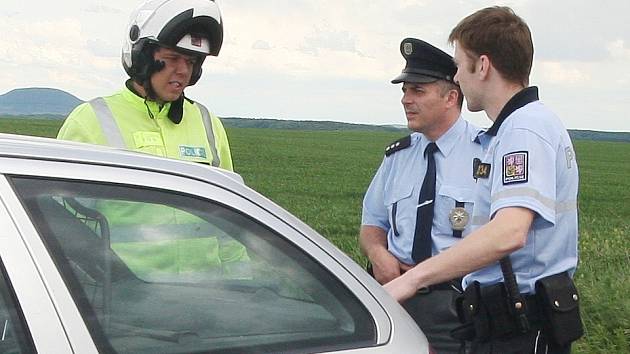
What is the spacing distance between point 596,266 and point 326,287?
6799mm

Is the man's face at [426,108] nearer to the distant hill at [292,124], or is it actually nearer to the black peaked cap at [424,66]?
the black peaked cap at [424,66]

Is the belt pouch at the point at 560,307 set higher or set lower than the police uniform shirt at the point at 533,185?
lower

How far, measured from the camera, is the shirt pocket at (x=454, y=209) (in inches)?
155

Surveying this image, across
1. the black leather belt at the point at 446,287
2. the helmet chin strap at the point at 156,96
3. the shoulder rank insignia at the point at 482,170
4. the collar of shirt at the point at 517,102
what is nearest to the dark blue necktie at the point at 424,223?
the black leather belt at the point at 446,287

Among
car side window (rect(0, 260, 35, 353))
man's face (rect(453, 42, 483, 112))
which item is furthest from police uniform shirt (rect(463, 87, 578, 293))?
car side window (rect(0, 260, 35, 353))

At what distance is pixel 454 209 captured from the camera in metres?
3.99

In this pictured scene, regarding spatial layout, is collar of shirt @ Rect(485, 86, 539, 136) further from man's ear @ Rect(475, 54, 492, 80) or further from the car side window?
the car side window

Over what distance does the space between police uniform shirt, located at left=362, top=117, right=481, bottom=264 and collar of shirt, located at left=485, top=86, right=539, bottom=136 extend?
0.66 metres

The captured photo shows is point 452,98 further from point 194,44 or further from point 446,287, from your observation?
point 194,44

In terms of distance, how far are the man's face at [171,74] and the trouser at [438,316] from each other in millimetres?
1205

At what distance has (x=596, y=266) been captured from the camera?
872cm

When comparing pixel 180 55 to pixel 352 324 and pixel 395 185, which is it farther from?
pixel 352 324

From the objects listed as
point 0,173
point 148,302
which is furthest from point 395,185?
point 0,173

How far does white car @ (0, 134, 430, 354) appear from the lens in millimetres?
2027
